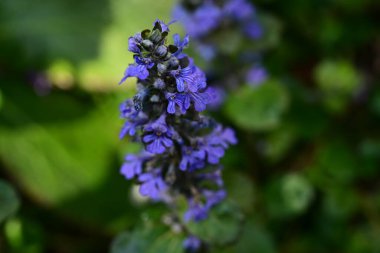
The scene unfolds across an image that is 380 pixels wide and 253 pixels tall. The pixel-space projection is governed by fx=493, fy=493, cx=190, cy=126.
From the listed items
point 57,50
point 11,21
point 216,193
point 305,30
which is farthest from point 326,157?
point 11,21

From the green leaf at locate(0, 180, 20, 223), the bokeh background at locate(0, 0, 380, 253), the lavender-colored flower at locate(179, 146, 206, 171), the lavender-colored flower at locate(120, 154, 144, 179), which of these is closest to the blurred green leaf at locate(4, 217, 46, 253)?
the bokeh background at locate(0, 0, 380, 253)

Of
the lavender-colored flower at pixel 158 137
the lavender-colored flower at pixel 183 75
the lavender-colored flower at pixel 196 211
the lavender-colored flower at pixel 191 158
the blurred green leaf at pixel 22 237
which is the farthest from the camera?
the blurred green leaf at pixel 22 237

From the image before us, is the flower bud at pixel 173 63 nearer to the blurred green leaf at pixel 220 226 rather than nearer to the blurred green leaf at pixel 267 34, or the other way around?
the blurred green leaf at pixel 220 226

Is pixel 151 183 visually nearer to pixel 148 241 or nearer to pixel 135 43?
pixel 148 241

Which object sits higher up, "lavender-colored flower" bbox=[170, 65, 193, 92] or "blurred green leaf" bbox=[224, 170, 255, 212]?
"blurred green leaf" bbox=[224, 170, 255, 212]

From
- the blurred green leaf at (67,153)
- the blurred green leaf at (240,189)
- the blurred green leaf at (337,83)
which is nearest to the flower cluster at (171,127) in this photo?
the blurred green leaf at (240,189)

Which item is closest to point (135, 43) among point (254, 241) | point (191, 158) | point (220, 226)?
point (191, 158)

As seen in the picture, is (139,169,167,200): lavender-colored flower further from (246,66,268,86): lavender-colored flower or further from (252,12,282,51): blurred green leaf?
(252,12,282,51): blurred green leaf
